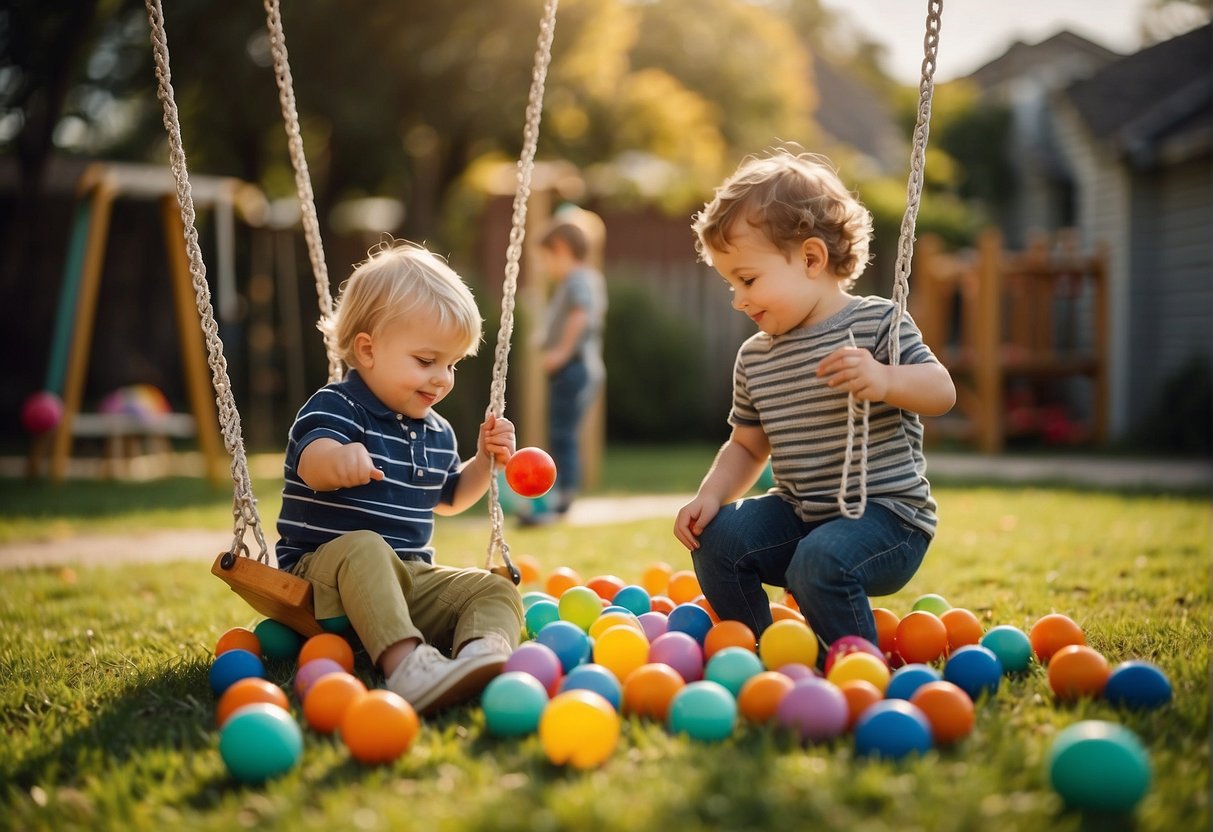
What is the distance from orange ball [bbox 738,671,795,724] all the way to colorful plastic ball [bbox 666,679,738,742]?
0.05m

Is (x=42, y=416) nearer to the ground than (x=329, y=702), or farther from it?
farther from it

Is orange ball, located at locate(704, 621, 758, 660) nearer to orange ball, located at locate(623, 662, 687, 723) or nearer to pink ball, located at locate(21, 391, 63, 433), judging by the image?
orange ball, located at locate(623, 662, 687, 723)

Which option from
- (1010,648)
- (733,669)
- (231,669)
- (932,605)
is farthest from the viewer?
(932,605)

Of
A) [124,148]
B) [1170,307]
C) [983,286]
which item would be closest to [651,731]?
[983,286]

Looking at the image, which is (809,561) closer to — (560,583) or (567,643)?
(567,643)

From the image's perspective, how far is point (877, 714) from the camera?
216cm

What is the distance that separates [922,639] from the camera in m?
2.95

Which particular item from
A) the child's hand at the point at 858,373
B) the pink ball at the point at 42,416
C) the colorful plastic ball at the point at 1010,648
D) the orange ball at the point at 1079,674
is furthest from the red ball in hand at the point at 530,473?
the pink ball at the point at 42,416

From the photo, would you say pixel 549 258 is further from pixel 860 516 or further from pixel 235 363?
pixel 235 363

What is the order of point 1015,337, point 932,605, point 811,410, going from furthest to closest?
point 1015,337 < point 932,605 < point 811,410

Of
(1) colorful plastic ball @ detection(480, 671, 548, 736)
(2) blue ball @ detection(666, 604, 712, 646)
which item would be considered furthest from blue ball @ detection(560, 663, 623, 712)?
(2) blue ball @ detection(666, 604, 712, 646)

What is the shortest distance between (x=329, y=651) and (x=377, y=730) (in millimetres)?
750

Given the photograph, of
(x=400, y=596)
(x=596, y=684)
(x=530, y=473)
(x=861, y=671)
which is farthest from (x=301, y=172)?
(x=861, y=671)

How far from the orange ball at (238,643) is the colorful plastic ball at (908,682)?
167 cm
